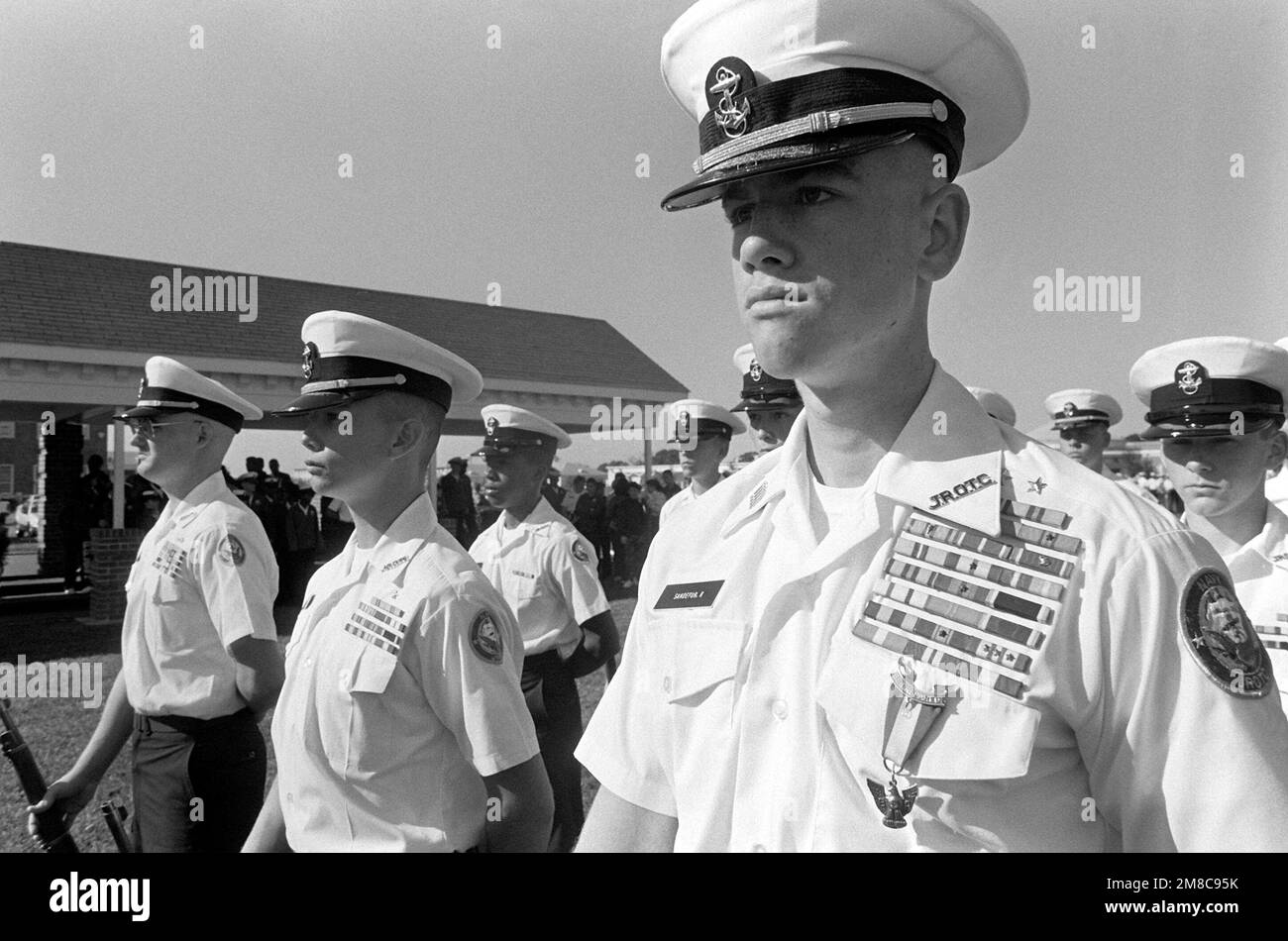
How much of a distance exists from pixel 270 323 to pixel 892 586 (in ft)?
48.6

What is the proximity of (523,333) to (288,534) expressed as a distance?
18.9 feet

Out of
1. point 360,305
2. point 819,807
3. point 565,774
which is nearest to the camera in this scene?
point 819,807

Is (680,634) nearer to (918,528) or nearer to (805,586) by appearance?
(805,586)

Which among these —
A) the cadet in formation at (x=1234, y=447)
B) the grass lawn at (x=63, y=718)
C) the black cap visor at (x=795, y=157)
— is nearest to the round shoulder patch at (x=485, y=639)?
the black cap visor at (x=795, y=157)

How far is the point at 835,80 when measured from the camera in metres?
1.38

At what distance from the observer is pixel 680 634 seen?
1461 mm

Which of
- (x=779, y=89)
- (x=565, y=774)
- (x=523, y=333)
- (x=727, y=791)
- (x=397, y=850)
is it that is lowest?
(x=565, y=774)

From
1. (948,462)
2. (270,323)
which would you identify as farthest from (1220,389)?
(270,323)

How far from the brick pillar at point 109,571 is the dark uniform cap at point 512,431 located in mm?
8258

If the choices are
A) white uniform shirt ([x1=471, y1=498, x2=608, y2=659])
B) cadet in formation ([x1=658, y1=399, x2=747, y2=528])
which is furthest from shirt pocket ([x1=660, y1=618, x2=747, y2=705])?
cadet in formation ([x1=658, y1=399, x2=747, y2=528])

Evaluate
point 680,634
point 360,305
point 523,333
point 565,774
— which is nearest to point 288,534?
point 360,305

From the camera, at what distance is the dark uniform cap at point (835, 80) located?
4.37 feet

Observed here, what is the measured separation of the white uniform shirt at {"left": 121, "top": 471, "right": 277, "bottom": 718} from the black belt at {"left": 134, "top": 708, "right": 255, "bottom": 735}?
26mm

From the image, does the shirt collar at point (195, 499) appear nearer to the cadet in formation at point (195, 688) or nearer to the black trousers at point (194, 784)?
the cadet in formation at point (195, 688)
